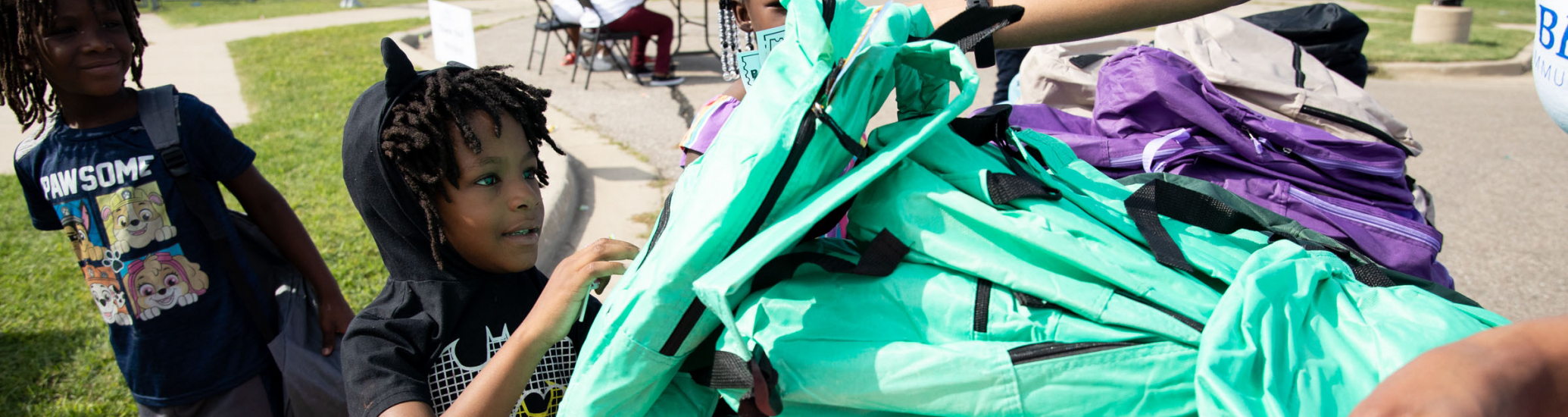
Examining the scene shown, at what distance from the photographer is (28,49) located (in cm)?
223

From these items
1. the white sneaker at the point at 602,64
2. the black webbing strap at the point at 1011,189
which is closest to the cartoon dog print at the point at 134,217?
the black webbing strap at the point at 1011,189

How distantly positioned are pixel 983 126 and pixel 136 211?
2014 millimetres

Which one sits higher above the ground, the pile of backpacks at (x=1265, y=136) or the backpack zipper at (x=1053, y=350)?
the backpack zipper at (x=1053, y=350)

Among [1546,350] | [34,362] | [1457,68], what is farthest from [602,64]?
[1546,350]

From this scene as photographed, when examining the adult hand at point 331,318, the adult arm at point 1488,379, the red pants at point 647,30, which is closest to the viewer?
the adult arm at point 1488,379

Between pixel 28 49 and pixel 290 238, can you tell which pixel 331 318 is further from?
pixel 28 49

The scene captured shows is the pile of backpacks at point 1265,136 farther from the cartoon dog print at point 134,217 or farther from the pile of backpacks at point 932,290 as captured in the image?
the cartoon dog print at point 134,217

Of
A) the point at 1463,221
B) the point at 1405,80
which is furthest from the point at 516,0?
the point at 1463,221

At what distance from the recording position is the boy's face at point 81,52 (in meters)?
2.19

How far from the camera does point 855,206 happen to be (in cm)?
125

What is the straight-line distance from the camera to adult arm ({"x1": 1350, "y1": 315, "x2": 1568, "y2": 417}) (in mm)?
869

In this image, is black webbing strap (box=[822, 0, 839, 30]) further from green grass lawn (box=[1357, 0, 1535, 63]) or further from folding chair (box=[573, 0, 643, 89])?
green grass lawn (box=[1357, 0, 1535, 63])

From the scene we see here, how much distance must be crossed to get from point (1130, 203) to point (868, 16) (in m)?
0.45

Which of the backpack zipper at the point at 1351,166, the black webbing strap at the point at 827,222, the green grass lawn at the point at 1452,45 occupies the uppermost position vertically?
the black webbing strap at the point at 827,222
